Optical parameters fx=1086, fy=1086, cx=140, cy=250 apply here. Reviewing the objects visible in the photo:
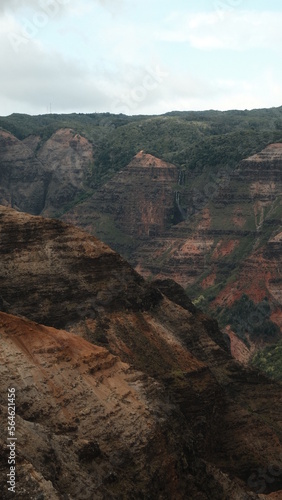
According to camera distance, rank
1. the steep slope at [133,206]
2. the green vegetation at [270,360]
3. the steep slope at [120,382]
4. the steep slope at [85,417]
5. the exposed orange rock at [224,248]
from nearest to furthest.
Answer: the steep slope at [85,417] → the steep slope at [120,382] → the green vegetation at [270,360] → the exposed orange rock at [224,248] → the steep slope at [133,206]

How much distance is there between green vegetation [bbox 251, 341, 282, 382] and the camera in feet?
355

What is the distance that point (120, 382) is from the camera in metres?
50.9

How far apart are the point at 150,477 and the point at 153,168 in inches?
5959

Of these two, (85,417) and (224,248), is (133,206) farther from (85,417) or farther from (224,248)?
(85,417)

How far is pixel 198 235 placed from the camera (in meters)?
161

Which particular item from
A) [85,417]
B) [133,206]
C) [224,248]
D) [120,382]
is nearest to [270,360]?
[224,248]

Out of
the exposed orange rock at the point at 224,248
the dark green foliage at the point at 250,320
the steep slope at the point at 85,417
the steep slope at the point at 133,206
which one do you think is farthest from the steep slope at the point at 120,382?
the steep slope at the point at 133,206

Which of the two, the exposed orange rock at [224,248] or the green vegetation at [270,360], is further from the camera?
the exposed orange rock at [224,248]

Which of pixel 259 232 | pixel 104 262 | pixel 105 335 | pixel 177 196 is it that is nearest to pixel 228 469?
pixel 105 335

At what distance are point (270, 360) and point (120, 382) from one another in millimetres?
67521

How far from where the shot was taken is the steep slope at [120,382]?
150 feet

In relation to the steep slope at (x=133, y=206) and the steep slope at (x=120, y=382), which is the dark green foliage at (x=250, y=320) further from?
the steep slope at (x=120, y=382)

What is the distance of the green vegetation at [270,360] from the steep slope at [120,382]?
30.2 meters

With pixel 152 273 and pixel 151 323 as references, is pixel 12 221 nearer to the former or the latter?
pixel 151 323
